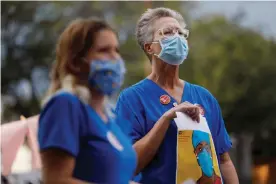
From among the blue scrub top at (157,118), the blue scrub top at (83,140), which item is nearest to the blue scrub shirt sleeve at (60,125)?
the blue scrub top at (83,140)

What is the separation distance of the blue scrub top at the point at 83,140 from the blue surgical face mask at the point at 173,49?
967mm

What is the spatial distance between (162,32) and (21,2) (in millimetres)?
21567

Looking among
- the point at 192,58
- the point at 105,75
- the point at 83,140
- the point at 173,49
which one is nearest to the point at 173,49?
the point at 173,49

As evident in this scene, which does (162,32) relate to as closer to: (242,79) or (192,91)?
(192,91)

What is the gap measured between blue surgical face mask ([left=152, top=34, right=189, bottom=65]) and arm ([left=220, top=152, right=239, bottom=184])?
48 centimetres

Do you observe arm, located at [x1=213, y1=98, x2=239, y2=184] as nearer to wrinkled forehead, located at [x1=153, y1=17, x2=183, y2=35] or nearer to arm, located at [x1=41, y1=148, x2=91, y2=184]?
wrinkled forehead, located at [x1=153, y1=17, x2=183, y2=35]

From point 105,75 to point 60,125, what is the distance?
0.23 metres

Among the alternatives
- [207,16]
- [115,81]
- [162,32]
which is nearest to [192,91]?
[162,32]

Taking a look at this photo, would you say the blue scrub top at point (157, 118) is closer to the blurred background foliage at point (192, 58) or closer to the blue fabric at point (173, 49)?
the blue fabric at point (173, 49)

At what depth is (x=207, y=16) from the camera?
81.4ft

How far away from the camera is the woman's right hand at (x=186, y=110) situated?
272 cm

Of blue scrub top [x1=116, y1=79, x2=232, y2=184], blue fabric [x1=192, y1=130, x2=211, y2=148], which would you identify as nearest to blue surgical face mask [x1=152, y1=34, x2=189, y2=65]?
blue scrub top [x1=116, y1=79, x2=232, y2=184]

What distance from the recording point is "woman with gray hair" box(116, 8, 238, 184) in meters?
2.78

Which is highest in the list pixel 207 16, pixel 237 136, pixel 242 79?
pixel 207 16
